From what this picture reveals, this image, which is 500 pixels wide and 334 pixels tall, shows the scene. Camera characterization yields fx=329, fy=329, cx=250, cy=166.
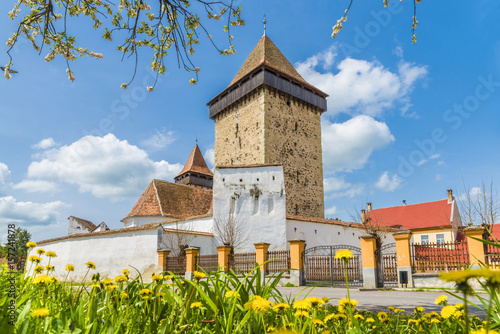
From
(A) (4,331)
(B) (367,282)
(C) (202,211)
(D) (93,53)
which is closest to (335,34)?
(D) (93,53)

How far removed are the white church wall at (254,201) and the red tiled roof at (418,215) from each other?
597 inches

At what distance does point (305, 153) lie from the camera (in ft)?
88.3

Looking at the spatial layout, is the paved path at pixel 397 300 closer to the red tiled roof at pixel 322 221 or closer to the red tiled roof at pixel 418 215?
the red tiled roof at pixel 322 221

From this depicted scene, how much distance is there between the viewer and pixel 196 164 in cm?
3900

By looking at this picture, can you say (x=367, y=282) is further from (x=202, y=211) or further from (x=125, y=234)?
(x=202, y=211)

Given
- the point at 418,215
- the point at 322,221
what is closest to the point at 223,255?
the point at 322,221

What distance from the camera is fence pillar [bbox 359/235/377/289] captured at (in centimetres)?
1117

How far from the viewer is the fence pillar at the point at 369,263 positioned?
1117 cm

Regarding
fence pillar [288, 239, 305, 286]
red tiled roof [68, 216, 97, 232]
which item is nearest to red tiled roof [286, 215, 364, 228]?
fence pillar [288, 239, 305, 286]

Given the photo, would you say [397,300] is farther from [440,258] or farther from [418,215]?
[418,215]

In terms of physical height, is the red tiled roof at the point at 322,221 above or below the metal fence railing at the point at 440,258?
above

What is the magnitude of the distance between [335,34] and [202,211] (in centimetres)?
2666

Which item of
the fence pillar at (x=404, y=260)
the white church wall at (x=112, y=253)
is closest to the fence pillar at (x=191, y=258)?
the white church wall at (x=112, y=253)

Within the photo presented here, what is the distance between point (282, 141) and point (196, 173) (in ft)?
50.5
